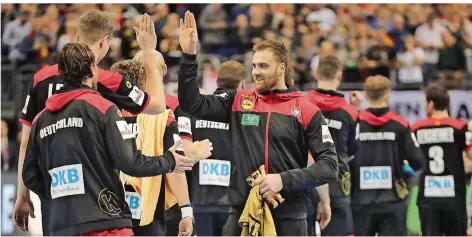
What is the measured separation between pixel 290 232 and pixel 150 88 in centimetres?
160

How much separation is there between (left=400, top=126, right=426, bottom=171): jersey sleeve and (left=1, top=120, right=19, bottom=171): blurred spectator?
26.0 feet

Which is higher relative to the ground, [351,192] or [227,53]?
[227,53]

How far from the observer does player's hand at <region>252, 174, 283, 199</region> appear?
651cm

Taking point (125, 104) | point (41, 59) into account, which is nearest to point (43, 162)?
point (125, 104)

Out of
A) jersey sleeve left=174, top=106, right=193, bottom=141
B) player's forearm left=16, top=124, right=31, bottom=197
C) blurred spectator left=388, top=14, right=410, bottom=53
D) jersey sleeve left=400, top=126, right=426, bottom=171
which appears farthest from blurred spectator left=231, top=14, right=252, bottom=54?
player's forearm left=16, top=124, right=31, bottom=197

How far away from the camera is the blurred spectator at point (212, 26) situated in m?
18.8

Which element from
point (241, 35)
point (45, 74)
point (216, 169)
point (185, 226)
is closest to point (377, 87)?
point (216, 169)

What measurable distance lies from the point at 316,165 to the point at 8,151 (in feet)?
34.6

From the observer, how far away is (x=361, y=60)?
18.9m

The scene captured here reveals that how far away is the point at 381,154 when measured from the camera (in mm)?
10914

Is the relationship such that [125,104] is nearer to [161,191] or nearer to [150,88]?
[150,88]

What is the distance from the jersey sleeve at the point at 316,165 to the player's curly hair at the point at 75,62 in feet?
5.69

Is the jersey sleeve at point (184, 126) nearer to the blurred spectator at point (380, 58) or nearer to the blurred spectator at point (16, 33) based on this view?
the blurred spectator at point (380, 58)

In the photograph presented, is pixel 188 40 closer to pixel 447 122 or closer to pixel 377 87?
pixel 377 87
